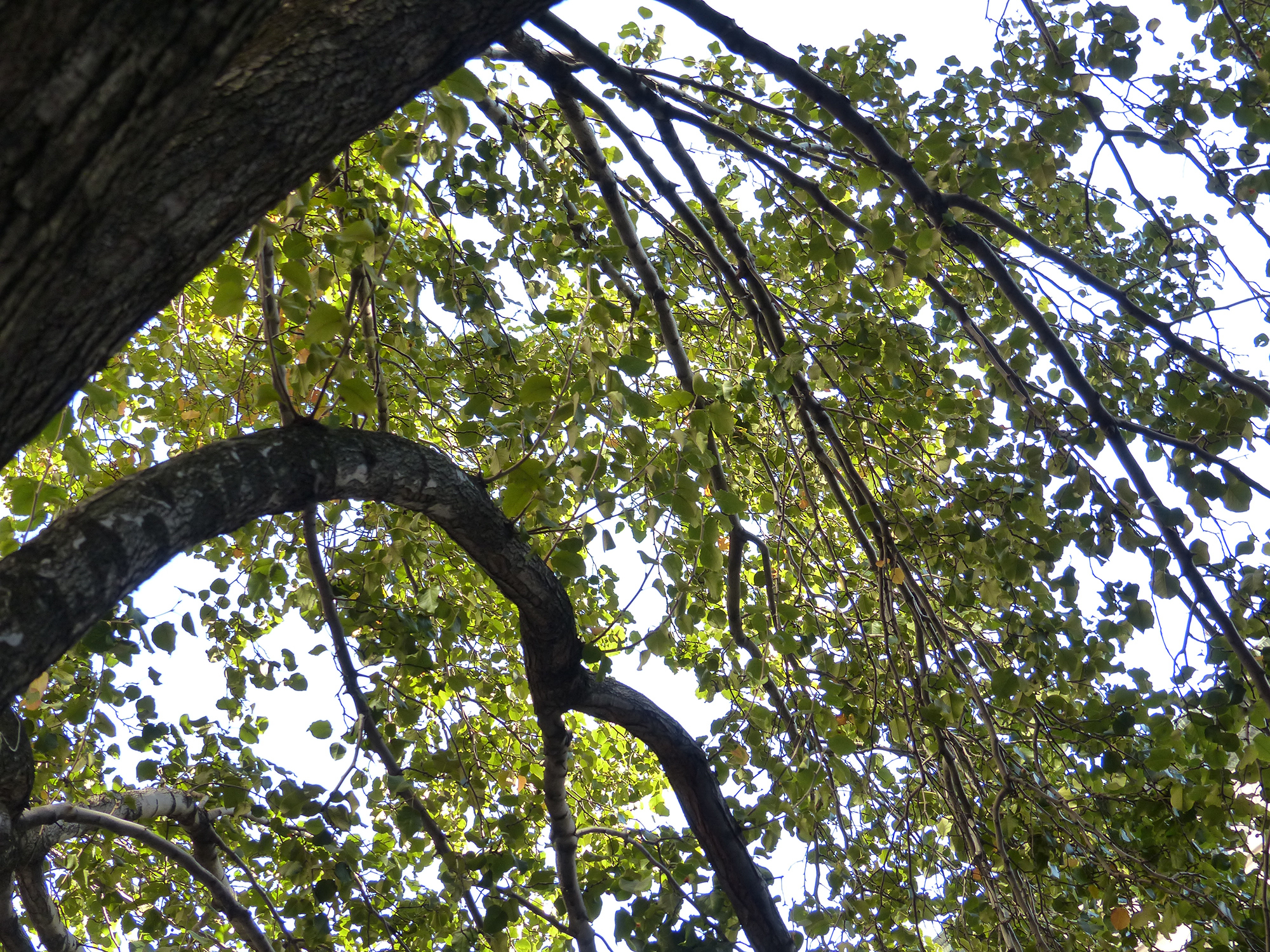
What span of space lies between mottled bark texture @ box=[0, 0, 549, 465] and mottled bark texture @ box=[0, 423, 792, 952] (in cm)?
38

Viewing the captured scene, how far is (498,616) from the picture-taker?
3273 mm

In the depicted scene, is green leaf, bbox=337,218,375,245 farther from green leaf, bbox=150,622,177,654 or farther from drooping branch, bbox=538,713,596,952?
drooping branch, bbox=538,713,596,952

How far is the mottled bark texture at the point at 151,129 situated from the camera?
2.26ft

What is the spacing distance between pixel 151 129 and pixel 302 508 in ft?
3.52

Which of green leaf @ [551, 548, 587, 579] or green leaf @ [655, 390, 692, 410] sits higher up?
green leaf @ [655, 390, 692, 410]

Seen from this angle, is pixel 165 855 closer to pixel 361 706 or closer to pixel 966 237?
pixel 361 706

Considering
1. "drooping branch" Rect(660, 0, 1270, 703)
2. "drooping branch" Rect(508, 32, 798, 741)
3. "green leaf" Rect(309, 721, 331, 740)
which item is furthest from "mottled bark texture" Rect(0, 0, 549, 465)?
"green leaf" Rect(309, 721, 331, 740)

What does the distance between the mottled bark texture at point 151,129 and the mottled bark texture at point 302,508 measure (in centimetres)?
38

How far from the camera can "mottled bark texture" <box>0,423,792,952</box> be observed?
1.18 meters

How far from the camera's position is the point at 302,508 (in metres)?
1.74

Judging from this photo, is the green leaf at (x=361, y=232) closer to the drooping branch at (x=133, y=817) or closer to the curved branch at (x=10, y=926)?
the drooping branch at (x=133, y=817)

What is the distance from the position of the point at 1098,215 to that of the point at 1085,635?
1.07m

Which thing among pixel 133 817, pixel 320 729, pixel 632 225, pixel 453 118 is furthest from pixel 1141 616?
pixel 133 817

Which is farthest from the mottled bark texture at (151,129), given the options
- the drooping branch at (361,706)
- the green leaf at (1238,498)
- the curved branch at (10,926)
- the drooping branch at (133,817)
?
the curved branch at (10,926)
